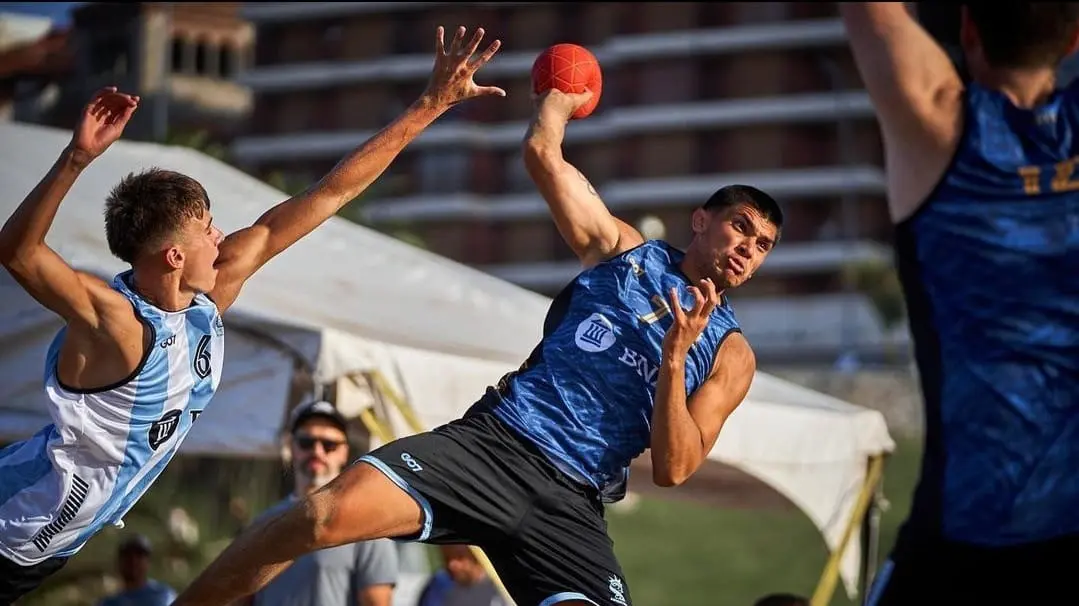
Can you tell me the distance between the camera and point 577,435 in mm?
4934

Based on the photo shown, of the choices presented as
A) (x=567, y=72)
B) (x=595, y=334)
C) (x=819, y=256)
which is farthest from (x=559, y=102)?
(x=819, y=256)

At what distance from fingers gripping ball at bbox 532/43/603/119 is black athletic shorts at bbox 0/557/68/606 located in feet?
7.38

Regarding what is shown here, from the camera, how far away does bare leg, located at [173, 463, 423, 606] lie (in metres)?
4.53

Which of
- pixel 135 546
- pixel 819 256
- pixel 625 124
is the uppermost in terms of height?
pixel 135 546

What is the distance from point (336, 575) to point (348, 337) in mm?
1028

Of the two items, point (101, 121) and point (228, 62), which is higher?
point (101, 121)

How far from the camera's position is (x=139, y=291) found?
4.65 metres

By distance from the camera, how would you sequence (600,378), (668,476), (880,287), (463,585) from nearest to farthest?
(668,476), (600,378), (463,585), (880,287)

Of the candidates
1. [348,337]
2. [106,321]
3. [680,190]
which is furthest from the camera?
[680,190]

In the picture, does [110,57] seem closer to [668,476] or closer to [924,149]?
[668,476]

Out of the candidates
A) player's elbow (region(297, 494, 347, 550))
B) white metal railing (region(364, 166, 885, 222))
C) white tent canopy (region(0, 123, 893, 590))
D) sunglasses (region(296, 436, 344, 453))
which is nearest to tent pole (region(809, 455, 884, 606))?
white tent canopy (region(0, 123, 893, 590))

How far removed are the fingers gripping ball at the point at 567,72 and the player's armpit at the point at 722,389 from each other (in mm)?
1028

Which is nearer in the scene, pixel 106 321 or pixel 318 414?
pixel 106 321

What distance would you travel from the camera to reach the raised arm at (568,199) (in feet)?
17.4
